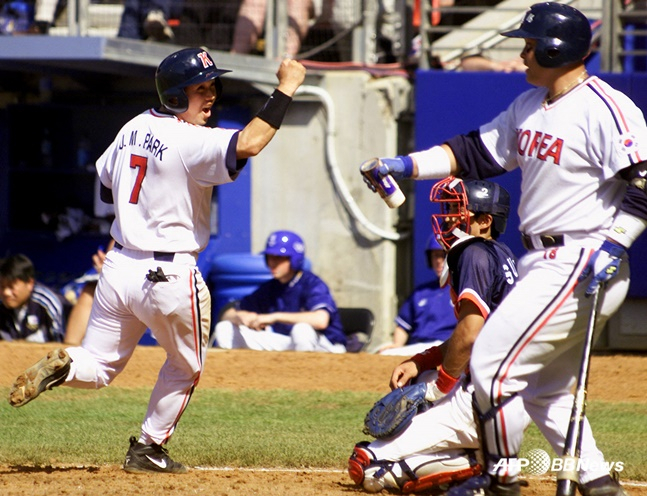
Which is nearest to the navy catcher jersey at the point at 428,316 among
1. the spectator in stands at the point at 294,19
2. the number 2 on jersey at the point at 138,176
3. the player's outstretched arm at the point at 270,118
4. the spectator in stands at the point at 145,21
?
the spectator in stands at the point at 294,19

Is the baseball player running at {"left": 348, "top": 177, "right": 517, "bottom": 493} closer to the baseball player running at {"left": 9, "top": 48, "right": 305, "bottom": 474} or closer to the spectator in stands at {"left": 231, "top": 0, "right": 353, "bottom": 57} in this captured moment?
the baseball player running at {"left": 9, "top": 48, "right": 305, "bottom": 474}

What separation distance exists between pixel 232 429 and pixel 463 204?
96.4 inches

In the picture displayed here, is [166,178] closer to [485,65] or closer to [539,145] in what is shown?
[539,145]

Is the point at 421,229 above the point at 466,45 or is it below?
below

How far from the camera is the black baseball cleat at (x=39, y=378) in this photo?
15.7 ft

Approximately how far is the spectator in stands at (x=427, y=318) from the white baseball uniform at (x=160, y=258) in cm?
409

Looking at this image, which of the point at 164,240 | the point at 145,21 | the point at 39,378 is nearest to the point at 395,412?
the point at 164,240

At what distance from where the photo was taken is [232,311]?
953 centimetres

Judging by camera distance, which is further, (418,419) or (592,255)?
(418,419)

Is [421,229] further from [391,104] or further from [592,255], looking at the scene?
[592,255]

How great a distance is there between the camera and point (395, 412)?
477 cm

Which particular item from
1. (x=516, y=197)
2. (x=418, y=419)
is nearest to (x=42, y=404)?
(x=418, y=419)

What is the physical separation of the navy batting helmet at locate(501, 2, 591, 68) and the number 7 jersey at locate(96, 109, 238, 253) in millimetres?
1396

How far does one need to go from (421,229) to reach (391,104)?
4.59 ft
